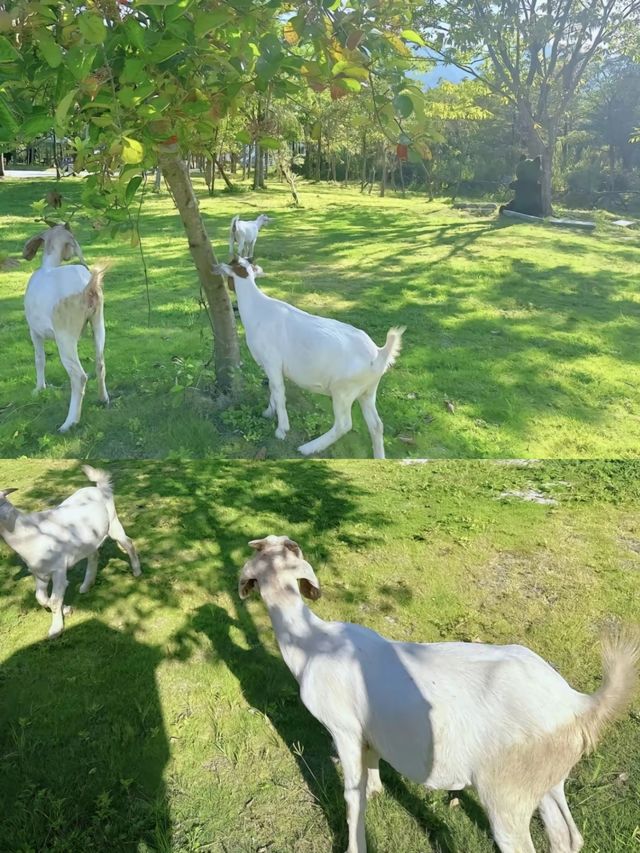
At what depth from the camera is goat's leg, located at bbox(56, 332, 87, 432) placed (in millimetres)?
4141

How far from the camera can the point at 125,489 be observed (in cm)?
414

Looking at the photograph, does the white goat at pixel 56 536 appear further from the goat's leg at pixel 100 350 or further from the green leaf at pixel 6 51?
the green leaf at pixel 6 51

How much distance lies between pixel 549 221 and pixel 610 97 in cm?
201

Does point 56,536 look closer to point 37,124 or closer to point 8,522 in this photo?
point 8,522

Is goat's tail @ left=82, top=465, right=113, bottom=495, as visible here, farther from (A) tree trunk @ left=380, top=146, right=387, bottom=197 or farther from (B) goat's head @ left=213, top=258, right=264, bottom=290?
(A) tree trunk @ left=380, top=146, right=387, bottom=197

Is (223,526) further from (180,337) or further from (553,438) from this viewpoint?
(553,438)

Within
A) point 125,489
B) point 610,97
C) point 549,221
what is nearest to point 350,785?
point 125,489

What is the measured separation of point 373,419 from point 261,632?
1.59 m

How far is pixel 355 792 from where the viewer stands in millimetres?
2008

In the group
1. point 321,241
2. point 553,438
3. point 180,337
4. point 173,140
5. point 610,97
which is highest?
point 610,97

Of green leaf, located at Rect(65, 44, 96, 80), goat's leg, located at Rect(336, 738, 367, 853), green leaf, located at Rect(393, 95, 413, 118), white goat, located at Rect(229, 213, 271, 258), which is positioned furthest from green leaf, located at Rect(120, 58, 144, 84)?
white goat, located at Rect(229, 213, 271, 258)

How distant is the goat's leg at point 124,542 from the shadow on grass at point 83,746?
0.46 metres

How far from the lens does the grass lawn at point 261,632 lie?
214 cm

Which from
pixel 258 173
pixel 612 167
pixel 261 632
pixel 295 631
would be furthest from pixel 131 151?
pixel 612 167
